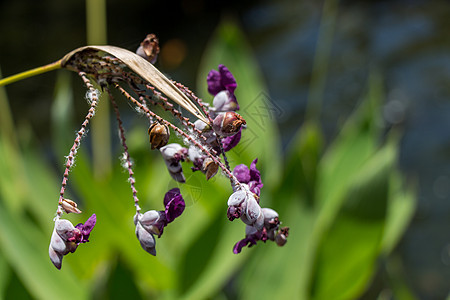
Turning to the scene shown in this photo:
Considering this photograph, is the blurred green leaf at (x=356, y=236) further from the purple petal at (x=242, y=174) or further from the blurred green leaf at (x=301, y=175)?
the purple petal at (x=242, y=174)

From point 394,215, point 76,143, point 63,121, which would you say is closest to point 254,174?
point 76,143

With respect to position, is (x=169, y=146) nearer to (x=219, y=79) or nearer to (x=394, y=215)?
(x=219, y=79)

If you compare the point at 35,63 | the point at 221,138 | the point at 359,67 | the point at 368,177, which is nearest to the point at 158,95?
the point at 221,138

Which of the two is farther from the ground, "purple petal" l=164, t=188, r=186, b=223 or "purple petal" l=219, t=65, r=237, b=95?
"purple petal" l=219, t=65, r=237, b=95

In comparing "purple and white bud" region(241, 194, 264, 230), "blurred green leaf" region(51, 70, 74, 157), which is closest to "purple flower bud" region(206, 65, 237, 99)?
"purple and white bud" region(241, 194, 264, 230)

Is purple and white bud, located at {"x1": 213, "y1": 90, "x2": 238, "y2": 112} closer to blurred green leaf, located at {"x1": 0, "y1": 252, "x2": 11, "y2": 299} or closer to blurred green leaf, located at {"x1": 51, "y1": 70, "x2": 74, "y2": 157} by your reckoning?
blurred green leaf, located at {"x1": 0, "y1": 252, "x2": 11, "y2": 299}

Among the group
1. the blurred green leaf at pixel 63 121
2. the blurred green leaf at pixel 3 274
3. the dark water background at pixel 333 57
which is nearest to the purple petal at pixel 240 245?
the blurred green leaf at pixel 3 274

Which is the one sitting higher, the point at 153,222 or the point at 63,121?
the point at 153,222
